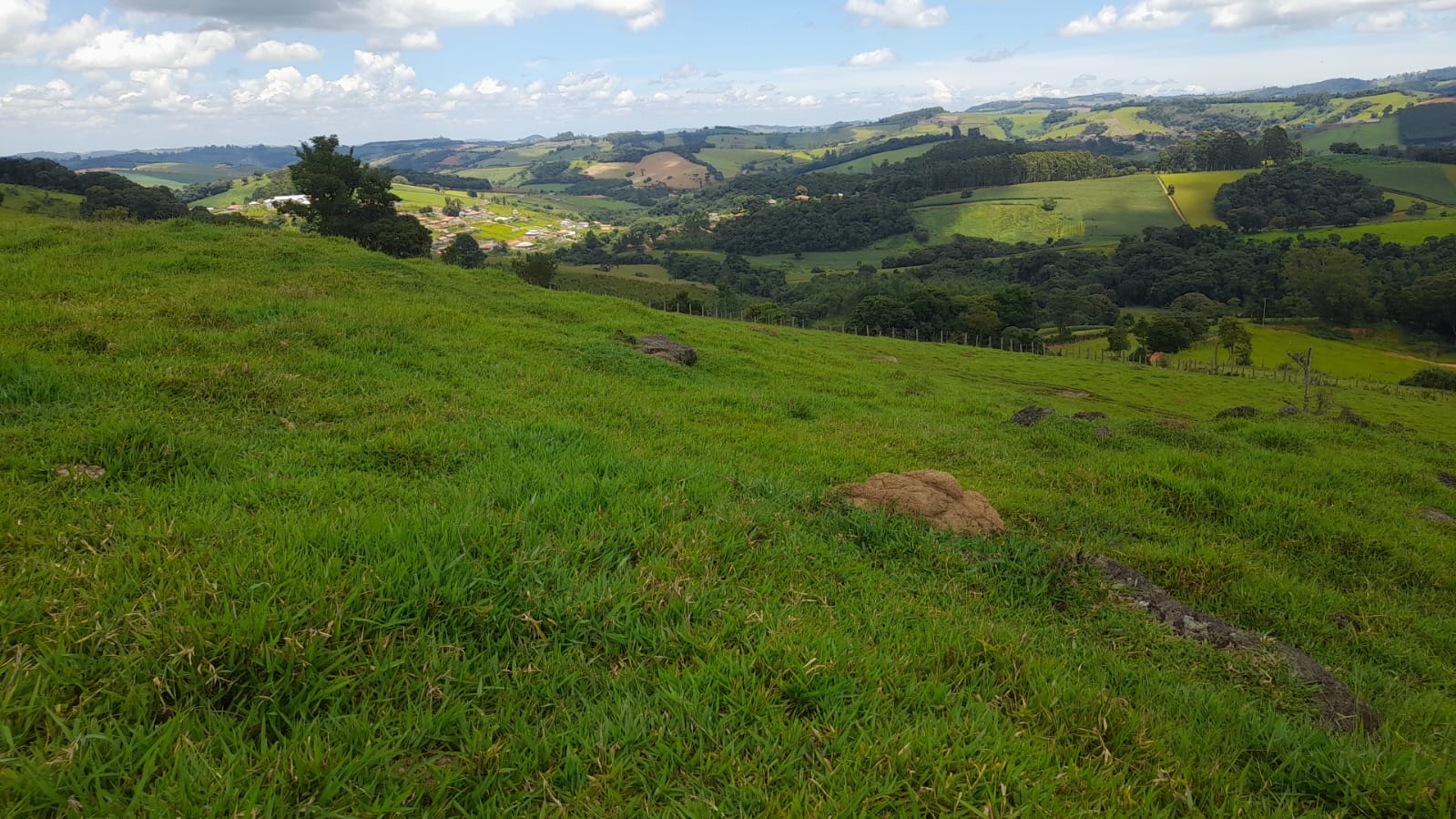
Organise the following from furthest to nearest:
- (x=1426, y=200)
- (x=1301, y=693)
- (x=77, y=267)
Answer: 1. (x=1426, y=200)
2. (x=77, y=267)
3. (x=1301, y=693)

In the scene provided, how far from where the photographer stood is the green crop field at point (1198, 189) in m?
159

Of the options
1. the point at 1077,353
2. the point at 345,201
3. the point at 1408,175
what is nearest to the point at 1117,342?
the point at 1077,353

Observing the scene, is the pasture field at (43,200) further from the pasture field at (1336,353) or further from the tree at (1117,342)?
the pasture field at (1336,353)

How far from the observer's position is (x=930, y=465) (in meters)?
10.4

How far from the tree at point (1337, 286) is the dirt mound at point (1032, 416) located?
10382 centimetres

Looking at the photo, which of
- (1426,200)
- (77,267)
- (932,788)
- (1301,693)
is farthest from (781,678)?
(1426,200)

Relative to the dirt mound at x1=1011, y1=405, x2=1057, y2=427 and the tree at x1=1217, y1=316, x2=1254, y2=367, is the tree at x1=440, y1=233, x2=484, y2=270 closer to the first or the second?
the dirt mound at x1=1011, y1=405, x2=1057, y2=427

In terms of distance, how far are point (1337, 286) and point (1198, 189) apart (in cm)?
10629

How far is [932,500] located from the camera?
22.6ft

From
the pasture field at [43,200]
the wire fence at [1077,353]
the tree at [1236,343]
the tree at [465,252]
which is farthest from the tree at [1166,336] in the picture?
the pasture field at [43,200]

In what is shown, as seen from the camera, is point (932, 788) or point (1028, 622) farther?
point (1028, 622)

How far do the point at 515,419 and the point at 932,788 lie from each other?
6.84 m

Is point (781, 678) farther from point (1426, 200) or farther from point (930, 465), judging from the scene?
point (1426, 200)

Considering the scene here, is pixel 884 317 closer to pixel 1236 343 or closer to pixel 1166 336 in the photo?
pixel 1166 336
